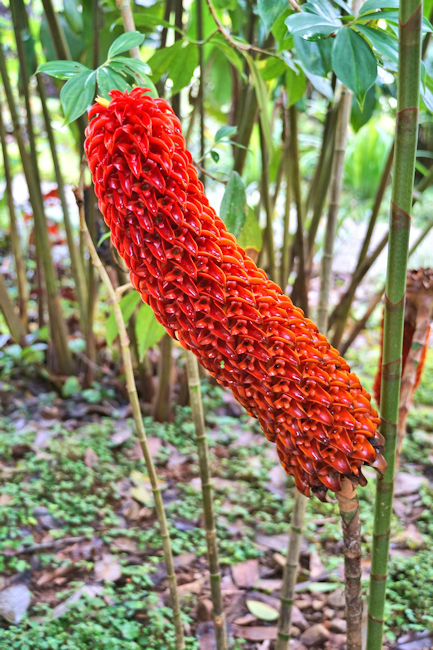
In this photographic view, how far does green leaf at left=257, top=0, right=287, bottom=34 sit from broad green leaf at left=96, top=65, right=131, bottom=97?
0.55ft

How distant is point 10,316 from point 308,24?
124cm

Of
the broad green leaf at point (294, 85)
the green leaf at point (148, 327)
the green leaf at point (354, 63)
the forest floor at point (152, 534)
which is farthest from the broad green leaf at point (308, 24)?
the forest floor at point (152, 534)

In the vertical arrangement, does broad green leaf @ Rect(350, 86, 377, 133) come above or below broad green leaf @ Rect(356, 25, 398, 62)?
below

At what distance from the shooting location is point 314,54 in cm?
68

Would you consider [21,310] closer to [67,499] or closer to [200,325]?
[67,499]

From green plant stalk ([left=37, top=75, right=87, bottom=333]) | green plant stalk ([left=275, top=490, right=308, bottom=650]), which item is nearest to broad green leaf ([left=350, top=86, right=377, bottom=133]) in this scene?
green plant stalk ([left=275, top=490, right=308, bottom=650])

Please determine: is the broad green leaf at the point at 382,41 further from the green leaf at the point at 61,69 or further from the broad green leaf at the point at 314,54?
the green leaf at the point at 61,69

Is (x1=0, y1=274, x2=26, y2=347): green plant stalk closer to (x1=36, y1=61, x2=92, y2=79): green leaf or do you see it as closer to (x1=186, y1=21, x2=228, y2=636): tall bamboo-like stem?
(x1=186, y1=21, x2=228, y2=636): tall bamboo-like stem

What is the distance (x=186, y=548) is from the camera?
1.28m

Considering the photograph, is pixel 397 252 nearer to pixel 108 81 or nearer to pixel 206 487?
pixel 108 81

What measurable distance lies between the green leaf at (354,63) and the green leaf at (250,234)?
277 mm

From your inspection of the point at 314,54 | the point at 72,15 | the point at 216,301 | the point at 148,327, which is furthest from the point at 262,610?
the point at 72,15

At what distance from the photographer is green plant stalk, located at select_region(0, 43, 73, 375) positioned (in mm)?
1348

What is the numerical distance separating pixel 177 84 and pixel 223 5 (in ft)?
0.56
